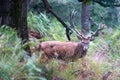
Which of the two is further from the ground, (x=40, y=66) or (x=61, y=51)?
(x=40, y=66)

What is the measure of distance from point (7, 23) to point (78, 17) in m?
13.5

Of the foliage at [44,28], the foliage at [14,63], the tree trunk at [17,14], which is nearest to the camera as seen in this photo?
the foliage at [14,63]

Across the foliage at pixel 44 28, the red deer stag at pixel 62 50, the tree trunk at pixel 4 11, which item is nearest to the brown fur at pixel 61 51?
the red deer stag at pixel 62 50

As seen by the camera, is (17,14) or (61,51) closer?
(17,14)

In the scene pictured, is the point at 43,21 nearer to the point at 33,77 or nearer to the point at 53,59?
the point at 53,59

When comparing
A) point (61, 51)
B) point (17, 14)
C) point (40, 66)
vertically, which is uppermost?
point (17, 14)

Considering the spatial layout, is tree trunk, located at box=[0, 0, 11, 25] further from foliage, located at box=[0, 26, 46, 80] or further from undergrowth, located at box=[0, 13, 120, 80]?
foliage, located at box=[0, 26, 46, 80]

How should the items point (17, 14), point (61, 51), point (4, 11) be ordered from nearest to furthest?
point (17, 14)
point (4, 11)
point (61, 51)

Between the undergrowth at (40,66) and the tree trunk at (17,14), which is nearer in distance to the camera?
the undergrowth at (40,66)

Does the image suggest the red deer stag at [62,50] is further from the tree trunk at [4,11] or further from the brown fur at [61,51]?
the tree trunk at [4,11]

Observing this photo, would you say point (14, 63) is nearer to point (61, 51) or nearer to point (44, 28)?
point (61, 51)

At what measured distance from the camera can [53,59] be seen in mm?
7613

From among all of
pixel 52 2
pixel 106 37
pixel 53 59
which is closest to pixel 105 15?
pixel 52 2

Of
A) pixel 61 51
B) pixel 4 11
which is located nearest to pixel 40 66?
pixel 4 11
